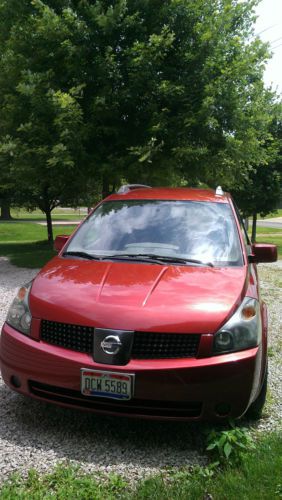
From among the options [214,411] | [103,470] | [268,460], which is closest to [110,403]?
[103,470]

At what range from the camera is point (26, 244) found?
2128cm

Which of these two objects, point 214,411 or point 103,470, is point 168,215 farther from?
point 103,470

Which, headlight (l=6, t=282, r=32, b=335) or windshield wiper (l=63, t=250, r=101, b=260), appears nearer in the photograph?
headlight (l=6, t=282, r=32, b=335)

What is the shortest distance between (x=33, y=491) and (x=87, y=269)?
5.15ft

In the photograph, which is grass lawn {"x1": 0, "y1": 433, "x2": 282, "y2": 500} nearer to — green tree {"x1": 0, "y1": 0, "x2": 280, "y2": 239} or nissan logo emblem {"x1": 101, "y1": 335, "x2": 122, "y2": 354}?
nissan logo emblem {"x1": 101, "y1": 335, "x2": 122, "y2": 354}

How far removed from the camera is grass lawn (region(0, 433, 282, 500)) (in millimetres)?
2428

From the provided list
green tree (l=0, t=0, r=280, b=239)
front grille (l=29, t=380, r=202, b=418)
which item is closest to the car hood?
front grille (l=29, t=380, r=202, b=418)

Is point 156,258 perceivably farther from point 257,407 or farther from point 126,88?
point 126,88

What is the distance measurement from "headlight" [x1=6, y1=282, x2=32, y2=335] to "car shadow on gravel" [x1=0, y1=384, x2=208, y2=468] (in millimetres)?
675

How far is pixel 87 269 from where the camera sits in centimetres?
354

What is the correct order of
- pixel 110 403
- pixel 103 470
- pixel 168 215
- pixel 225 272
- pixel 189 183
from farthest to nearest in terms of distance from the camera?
pixel 189 183
pixel 168 215
pixel 225 272
pixel 110 403
pixel 103 470

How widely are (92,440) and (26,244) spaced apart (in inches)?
746

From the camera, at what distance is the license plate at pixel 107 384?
110 inches

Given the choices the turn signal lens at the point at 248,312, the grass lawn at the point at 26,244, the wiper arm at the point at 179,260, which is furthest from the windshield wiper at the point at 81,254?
the grass lawn at the point at 26,244
